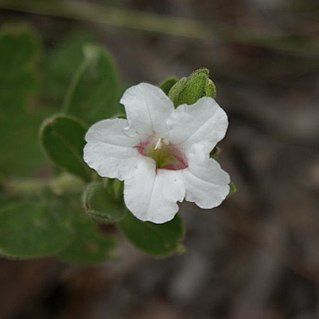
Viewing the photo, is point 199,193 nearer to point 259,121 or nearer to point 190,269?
point 190,269

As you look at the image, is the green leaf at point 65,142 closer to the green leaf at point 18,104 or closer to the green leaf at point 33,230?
the green leaf at point 33,230

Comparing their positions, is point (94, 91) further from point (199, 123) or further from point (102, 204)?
point (199, 123)

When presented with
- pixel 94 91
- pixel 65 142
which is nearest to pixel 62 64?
pixel 94 91

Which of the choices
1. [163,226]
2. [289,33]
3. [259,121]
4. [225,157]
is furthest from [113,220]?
[289,33]

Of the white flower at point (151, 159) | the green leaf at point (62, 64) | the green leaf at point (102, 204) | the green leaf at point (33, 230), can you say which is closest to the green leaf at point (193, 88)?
the white flower at point (151, 159)

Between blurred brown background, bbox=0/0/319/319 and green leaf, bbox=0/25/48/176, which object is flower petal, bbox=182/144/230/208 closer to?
green leaf, bbox=0/25/48/176
